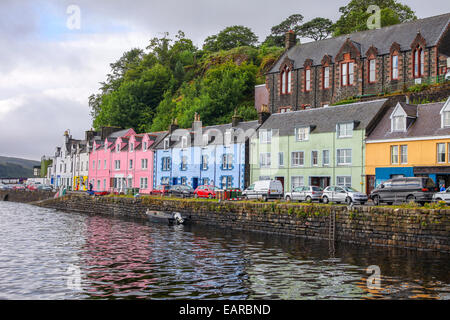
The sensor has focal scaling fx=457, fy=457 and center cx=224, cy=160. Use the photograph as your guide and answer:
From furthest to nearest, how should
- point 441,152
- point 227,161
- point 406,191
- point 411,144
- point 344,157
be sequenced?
point 227,161, point 344,157, point 411,144, point 441,152, point 406,191

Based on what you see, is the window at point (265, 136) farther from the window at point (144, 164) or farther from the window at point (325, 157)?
the window at point (144, 164)

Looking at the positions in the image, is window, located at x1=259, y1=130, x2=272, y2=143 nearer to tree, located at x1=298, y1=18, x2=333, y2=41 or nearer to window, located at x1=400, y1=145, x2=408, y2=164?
window, located at x1=400, y1=145, x2=408, y2=164

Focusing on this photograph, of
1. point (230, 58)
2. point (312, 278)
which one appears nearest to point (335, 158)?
point (312, 278)

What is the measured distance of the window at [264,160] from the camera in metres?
53.7

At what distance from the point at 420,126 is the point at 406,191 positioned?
12.0 metres

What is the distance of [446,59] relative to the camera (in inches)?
1991

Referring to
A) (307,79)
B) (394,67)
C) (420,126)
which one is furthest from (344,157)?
(307,79)

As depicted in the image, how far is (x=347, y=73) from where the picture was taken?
5903 cm

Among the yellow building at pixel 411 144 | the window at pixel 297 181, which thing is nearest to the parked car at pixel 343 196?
the yellow building at pixel 411 144

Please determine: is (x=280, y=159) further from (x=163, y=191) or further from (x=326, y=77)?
(x=326, y=77)

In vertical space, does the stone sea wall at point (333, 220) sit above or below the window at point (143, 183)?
below

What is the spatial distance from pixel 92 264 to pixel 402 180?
73.2 feet

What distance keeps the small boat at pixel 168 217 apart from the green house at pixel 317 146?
44.0 ft

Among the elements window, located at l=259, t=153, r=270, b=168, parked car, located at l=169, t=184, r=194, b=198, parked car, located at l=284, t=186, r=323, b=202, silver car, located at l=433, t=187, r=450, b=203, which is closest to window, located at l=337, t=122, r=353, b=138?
parked car, located at l=284, t=186, r=323, b=202
